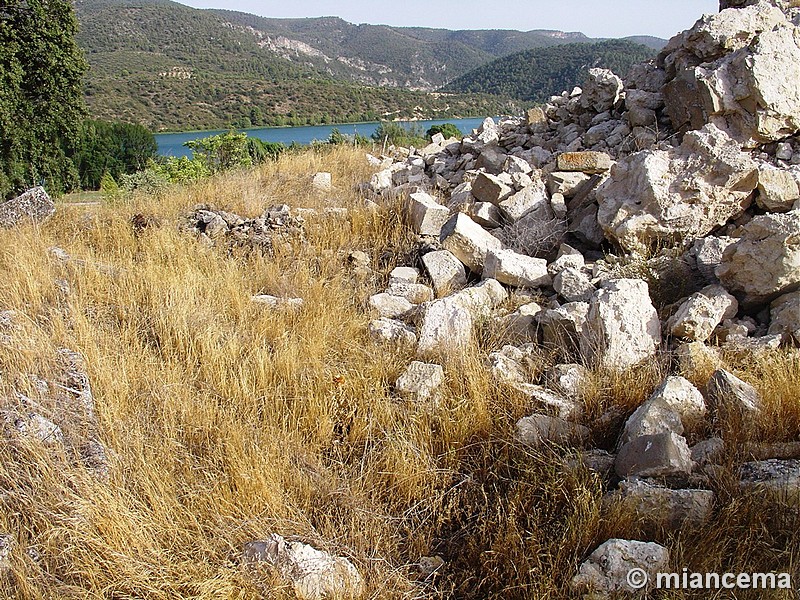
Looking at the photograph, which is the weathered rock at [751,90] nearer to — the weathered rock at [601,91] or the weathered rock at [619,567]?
the weathered rock at [601,91]

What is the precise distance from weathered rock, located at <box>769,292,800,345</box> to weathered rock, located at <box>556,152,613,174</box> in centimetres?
302

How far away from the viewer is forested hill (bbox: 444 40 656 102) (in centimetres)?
4125

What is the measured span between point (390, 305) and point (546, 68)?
53704 millimetres

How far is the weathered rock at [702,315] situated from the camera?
3594 millimetres

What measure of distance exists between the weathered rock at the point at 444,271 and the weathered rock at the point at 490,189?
129 centimetres

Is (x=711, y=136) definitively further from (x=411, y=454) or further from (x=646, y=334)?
(x=411, y=454)

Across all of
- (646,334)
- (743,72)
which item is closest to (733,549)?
(646,334)

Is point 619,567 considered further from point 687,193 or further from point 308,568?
point 687,193

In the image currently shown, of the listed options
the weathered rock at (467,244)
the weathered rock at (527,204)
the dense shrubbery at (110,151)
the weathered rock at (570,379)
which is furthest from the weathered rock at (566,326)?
the dense shrubbery at (110,151)

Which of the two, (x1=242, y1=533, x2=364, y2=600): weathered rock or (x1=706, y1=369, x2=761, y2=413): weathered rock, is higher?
(x1=706, y1=369, x2=761, y2=413): weathered rock

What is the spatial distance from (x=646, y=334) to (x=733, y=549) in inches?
63.0

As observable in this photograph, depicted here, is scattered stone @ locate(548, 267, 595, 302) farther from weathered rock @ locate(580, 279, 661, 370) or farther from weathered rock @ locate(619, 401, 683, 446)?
weathered rock @ locate(619, 401, 683, 446)

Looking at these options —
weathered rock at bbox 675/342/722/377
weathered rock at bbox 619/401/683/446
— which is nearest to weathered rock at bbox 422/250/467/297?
weathered rock at bbox 675/342/722/377

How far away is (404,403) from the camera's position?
3219mm
